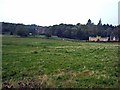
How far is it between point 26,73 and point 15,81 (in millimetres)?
1695

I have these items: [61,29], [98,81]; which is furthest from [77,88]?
[61,29]

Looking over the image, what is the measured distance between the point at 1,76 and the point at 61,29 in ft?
325

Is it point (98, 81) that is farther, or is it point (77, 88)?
point (98, 81)

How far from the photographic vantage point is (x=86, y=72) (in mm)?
16562

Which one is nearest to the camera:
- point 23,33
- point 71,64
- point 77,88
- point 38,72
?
point 77,88

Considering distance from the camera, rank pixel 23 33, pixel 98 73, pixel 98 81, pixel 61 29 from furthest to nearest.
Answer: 1. pixel 61 29
2. pixel 23 33
3. pixel 98 73
4. pixel 98 81

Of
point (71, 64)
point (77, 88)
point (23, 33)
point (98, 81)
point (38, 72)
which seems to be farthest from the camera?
point (23, 33)

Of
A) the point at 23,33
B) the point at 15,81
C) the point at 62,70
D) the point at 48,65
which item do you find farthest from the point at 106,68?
the point at 23,33

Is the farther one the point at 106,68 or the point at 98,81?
the point at 106,68

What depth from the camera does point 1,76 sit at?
656 inches

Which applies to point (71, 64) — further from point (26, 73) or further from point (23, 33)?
point (23, 33)

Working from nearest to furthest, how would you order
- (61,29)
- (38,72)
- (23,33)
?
1. (38,72)
2. (23,33)
3. (61,29)

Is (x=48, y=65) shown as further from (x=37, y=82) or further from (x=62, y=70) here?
(x=37, y=82)

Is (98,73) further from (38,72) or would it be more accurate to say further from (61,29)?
(61,29)
